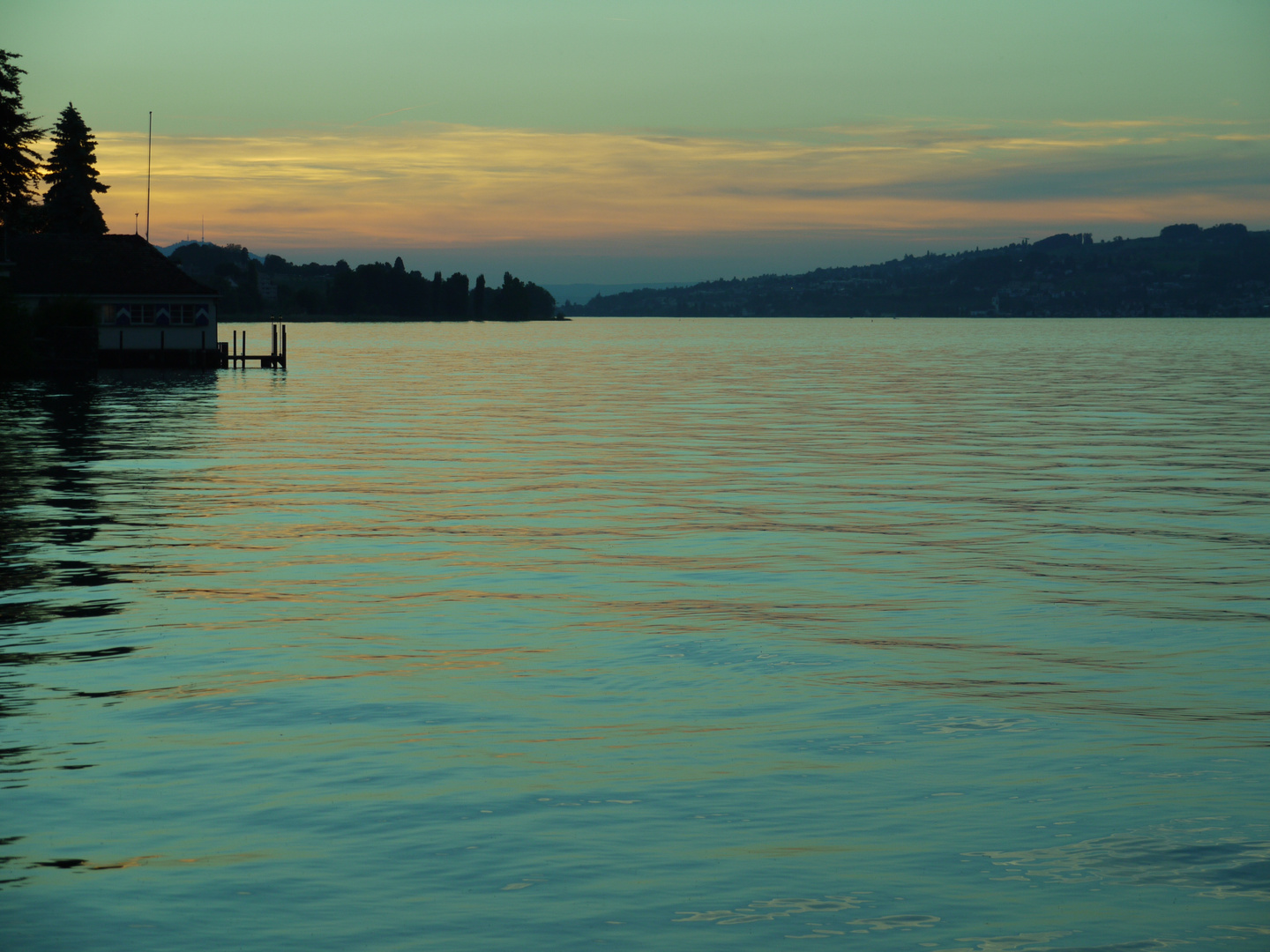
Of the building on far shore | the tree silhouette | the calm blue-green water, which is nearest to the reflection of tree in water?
the calm blue-green water

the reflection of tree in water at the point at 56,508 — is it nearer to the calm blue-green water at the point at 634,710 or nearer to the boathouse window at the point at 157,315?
the calm blue-green water at the point at 634,710

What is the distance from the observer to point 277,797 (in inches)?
396

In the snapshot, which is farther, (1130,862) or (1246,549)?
(1246,549)

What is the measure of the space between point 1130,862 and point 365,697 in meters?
6.91

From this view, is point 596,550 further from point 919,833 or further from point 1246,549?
point 919,833

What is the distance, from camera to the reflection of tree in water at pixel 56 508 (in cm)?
1455

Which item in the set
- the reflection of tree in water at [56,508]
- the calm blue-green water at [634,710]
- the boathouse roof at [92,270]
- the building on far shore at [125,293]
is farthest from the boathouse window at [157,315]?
the calm blue-green water at [634,710]

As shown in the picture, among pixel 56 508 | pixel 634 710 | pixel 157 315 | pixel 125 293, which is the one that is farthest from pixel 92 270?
pixel 634 710

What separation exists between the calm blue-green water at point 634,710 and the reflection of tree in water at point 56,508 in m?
0.14

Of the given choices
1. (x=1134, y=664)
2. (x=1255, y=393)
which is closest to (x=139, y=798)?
(x=1134, y=664)

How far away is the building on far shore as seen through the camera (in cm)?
8094

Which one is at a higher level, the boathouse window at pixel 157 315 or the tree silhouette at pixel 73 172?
the tree silhouette at pixel 73 172

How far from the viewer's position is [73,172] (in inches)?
4311

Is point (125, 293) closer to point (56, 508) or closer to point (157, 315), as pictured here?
point (157, 315)
